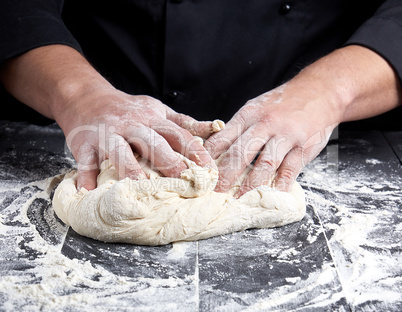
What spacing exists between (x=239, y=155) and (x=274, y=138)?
0.15m

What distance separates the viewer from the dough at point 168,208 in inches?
53.4

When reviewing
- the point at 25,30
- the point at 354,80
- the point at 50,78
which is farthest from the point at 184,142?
the point at 25,30

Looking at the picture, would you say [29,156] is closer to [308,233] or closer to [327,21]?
[308,233]

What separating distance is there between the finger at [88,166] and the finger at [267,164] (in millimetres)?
483

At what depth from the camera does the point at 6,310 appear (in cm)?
109

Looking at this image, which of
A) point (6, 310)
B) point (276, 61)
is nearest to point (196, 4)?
point (276, 61)

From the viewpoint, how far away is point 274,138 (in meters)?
1.63

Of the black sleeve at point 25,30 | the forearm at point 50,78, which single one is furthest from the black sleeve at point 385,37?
the black sleeve at point 25,30

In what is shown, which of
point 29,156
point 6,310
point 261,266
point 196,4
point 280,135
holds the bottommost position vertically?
point 29,156

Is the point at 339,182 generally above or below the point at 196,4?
below

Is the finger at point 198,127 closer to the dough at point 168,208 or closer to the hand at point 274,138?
the hand at point 274,138

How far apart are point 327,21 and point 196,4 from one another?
1.99 feet

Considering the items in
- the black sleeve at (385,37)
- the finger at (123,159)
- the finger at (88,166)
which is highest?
the black sleeve at (385,37)

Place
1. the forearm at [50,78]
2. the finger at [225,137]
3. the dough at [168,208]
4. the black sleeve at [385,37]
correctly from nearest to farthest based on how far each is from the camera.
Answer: the dough at [168,208]
the finger at [225,137]
the forearm at [50,78]
the black sleeve at [385,37]
